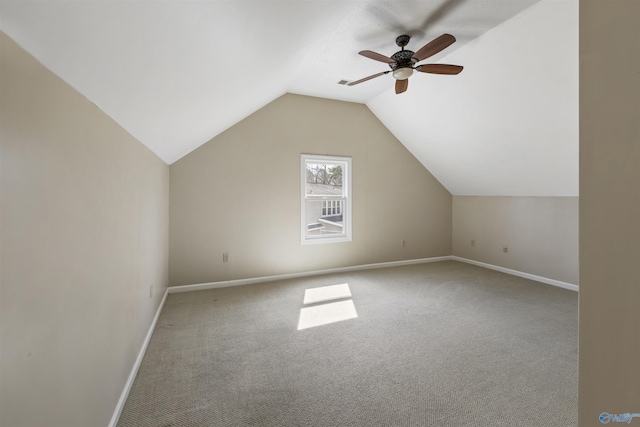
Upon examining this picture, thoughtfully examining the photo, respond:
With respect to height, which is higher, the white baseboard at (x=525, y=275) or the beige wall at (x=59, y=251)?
the beige wall at (x=59, y=251)

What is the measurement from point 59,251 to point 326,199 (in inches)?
158

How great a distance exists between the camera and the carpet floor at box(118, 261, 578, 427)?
1742mm

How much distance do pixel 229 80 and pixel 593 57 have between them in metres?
2.01

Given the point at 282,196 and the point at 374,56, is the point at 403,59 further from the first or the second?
the point at 282,196

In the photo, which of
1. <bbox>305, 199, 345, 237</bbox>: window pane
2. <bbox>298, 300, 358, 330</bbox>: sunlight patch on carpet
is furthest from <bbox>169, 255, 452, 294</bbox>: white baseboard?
<bbox>298, 300, 358, 330</bbox>: sunlight patch on carpet

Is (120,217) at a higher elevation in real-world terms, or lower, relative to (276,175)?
lower

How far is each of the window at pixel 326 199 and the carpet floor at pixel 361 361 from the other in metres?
1.28

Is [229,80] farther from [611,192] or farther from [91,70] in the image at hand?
[611,192]

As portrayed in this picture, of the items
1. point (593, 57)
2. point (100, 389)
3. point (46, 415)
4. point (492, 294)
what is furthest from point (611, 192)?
point (492, 294)

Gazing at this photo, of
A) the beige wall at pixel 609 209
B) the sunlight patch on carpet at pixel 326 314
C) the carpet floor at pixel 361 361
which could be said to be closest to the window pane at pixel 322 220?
the carpet floor at pixel 361 361

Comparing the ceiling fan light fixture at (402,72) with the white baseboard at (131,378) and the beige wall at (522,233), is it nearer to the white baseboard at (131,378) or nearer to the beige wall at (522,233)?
the beige wall at (522,233)

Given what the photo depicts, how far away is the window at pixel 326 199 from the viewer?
4.69 metres

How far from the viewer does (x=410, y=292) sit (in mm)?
3941

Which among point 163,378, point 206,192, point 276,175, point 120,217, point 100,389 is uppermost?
point 276,175
